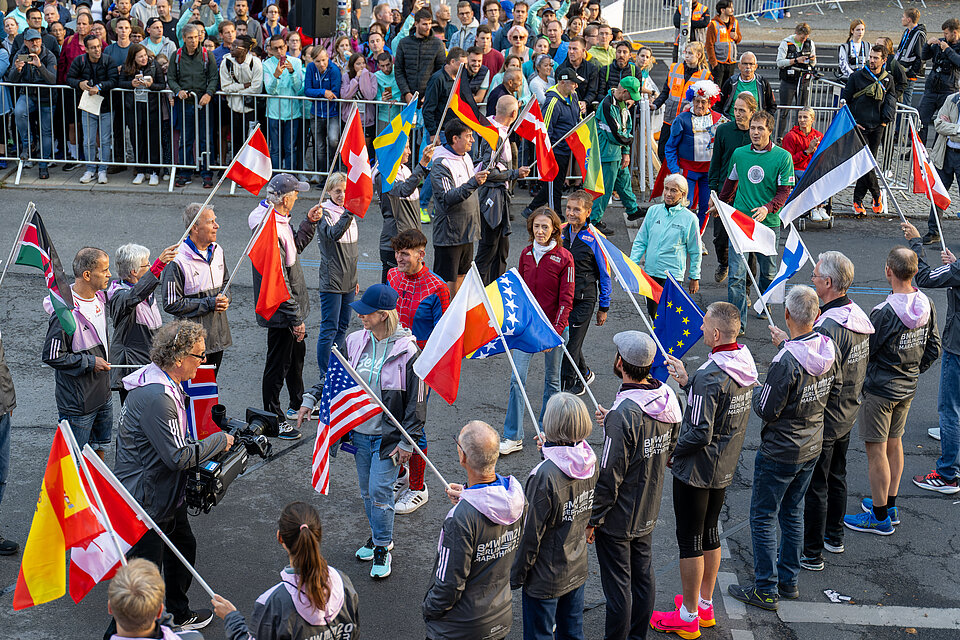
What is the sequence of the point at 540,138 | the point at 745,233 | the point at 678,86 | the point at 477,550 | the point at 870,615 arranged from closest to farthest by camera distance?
the point at 477,550
the point at 870,615
the point at 745,233
the point at 540,138
the point at 678,86

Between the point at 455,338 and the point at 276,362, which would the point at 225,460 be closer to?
the point at 455,338

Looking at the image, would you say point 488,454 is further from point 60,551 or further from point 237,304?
point 237,304

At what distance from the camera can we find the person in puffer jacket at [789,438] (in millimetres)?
6691

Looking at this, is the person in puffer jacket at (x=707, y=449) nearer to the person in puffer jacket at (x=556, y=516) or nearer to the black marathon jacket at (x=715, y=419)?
the black marathon jacket at (x=715, y=419)

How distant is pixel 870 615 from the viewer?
274 inches

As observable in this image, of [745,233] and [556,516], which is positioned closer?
[556,516]

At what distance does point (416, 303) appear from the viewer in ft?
28.0

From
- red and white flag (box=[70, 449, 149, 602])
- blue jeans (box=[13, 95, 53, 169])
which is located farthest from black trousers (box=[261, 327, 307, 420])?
blue jeans (box=[13, 95, 53, 169])

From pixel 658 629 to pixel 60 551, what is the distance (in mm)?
3519

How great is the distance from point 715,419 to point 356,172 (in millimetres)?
4342

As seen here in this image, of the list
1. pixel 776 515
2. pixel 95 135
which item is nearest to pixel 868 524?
pixel 776 515

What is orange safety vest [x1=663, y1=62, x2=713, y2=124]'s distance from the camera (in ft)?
50.4

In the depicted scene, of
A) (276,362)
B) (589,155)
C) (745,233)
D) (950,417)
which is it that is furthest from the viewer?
(589,155)

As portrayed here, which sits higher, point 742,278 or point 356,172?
point 356,172
